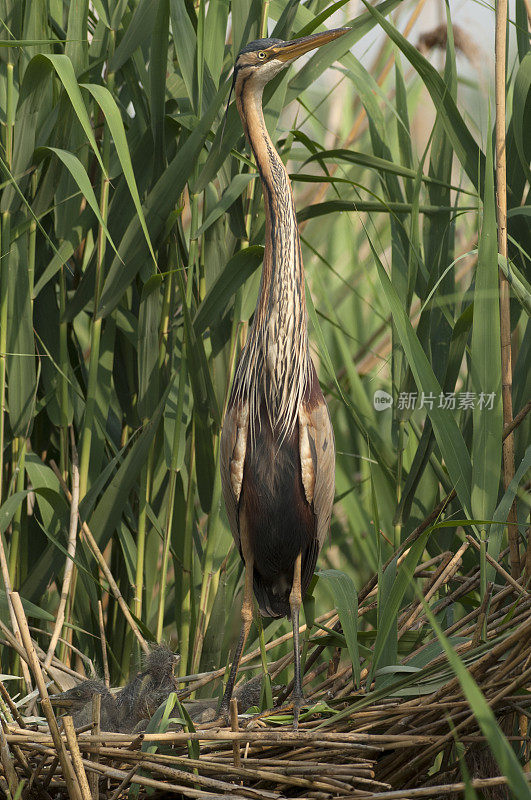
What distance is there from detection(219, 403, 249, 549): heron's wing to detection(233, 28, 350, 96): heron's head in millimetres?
673

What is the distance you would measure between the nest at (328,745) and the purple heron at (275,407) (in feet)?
1.11

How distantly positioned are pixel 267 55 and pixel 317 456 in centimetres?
83

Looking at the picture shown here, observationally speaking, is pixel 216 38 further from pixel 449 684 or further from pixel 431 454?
pixel 449 684

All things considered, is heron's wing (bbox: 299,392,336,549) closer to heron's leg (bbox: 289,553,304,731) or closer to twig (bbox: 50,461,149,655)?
heron's leg (bbox: 289,553,304,731)

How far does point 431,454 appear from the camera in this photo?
1.91m

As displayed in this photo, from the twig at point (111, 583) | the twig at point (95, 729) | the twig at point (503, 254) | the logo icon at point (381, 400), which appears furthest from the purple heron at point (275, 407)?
the logo icon at point (381, 400)

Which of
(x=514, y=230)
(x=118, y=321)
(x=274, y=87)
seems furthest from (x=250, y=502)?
(x=274, y=87)

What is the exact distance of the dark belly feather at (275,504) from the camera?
1800 millimetres

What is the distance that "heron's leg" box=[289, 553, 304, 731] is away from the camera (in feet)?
5.25

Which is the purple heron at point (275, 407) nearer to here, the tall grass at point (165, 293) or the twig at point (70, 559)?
the tall grass at point (165, 293)

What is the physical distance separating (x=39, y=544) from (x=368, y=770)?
1139mm

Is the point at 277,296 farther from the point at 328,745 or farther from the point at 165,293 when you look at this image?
the point at 328,745

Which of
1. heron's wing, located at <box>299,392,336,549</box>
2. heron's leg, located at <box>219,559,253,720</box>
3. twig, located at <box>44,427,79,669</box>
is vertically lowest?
heron's leg, located at <box>219,559,253,720</box>

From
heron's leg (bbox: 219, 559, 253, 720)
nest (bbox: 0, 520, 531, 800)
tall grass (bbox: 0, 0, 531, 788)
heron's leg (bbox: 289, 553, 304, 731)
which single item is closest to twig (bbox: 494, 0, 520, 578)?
tall grass (bbox: 0, 0, 531, 788)
